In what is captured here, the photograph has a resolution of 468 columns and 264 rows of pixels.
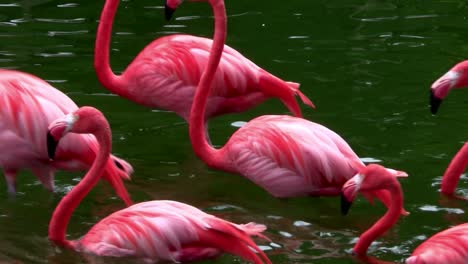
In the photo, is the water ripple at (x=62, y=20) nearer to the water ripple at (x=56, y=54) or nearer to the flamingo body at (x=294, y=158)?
the water ripple at (x=56, y=54)

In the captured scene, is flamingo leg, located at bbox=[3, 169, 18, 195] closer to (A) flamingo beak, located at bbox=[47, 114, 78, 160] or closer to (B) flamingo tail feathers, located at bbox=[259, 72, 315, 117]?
(A) flamingo beak, located at bbox=[47, 114, 78, 160]

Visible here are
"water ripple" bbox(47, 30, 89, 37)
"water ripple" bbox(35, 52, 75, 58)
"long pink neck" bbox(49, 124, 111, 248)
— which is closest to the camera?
"long pink neck" bbox(49, 124, 111, 248)

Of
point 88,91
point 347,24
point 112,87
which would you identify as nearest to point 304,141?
point 112,87

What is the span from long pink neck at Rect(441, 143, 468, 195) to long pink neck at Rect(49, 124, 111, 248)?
66.0 inches

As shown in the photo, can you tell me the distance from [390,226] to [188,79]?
185 centimetres

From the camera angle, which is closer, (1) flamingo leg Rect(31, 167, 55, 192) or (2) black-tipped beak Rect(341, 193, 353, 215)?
(2) black-tipped beak Rect(341, 193, 353, 215)

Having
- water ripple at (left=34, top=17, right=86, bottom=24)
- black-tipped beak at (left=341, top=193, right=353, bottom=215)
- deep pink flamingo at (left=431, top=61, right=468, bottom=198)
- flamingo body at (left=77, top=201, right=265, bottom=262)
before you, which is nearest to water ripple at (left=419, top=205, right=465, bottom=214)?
deep pink flamingo at (left=431, top=61, right=468, bottom=198)

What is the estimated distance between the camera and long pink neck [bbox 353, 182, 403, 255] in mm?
5000

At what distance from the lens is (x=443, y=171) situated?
20.1 feet

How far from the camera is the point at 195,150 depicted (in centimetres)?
609

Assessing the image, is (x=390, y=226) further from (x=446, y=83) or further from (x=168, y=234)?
(x=168, y=234)

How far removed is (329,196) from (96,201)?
1.15m

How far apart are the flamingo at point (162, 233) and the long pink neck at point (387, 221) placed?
44 centimetres

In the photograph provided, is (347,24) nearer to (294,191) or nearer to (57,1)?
(57,1)
